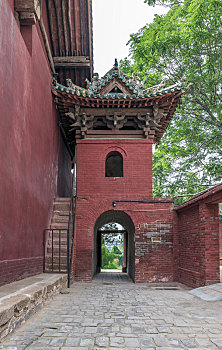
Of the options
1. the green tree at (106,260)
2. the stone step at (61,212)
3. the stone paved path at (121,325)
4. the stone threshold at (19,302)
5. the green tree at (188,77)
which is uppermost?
the green tree at (188,77)

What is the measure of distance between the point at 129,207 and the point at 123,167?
4.39ft

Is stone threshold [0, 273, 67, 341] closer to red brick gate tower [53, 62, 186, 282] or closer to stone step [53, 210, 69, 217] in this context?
stone step [53, 210, 69, 217]

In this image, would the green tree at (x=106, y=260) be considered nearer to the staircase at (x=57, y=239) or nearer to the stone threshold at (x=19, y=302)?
the staircase at (x=57, y=239)

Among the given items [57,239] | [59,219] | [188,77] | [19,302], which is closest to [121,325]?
[19,302]

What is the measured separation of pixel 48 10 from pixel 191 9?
5.76 metres

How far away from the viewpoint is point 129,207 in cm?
930

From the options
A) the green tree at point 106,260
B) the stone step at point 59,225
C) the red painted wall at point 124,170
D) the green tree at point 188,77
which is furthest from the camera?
the green tree at point 106,260

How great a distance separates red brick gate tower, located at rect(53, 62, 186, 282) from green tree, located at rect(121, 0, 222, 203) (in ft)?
13.3

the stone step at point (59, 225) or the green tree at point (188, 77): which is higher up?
the green tree at point (188, 77)

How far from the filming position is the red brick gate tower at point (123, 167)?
9055mm

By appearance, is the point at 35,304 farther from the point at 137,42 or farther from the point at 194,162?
the point at 137,42

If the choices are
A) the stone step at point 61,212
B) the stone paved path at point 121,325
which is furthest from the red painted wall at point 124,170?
the stone paved path at point 121,325

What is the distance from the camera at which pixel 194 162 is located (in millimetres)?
14477

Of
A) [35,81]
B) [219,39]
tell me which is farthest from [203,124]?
[35,81]
